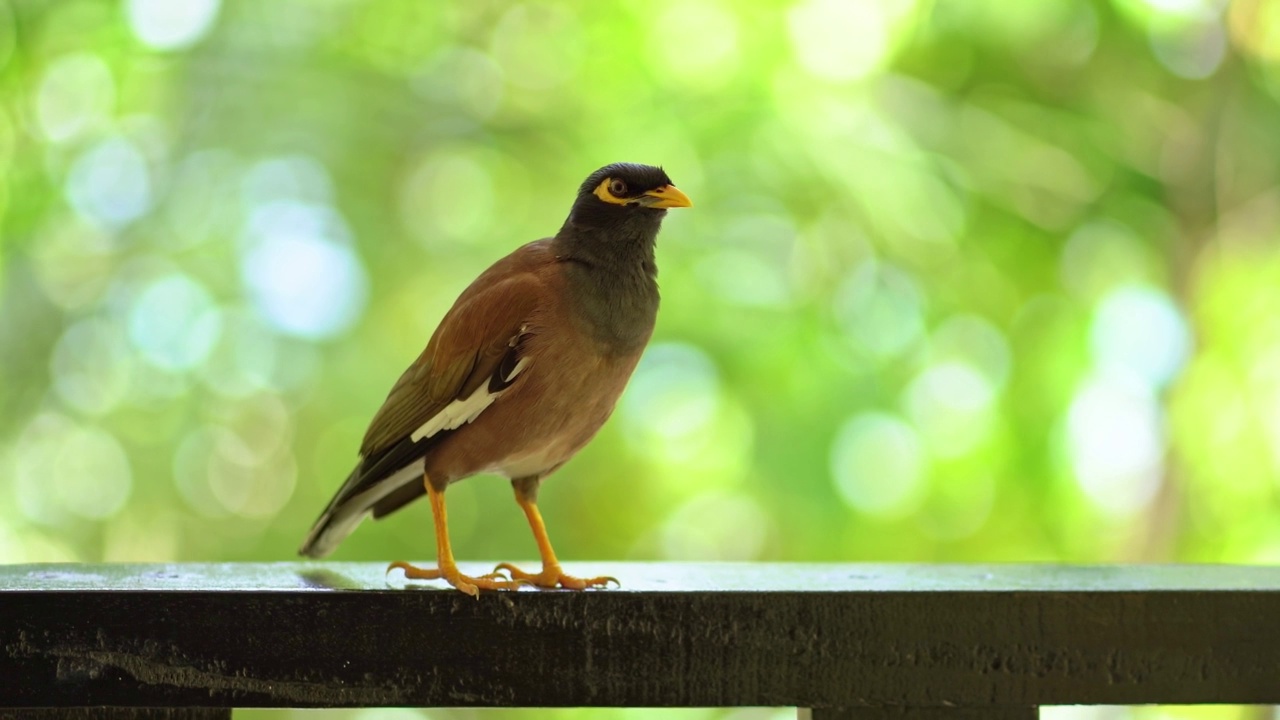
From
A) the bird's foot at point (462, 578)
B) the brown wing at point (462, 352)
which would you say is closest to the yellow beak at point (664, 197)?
the brown wing at point (462, 352)

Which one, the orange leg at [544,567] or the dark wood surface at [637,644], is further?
the orange leg at [544,567]

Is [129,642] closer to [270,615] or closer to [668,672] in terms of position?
[270,615]

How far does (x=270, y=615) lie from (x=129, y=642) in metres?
0.14

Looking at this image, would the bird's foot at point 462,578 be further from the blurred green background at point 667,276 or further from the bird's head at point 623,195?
the blurred green background at point 667,276

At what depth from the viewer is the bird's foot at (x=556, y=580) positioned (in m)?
1.51

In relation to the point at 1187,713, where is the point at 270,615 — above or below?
below

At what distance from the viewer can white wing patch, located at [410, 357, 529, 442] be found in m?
1.69

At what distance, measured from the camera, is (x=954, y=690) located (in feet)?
4.46

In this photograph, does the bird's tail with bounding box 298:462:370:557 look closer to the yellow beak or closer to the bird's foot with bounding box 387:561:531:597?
the bird's foot with bounding box 387:561:531:597

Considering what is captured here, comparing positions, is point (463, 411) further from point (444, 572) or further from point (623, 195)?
point (623, 195)

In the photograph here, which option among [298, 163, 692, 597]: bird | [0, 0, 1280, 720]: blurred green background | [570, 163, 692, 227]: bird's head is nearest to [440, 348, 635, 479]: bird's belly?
[298, 163, 692, 597]: bird

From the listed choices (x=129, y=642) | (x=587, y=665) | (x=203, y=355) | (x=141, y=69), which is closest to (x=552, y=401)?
(x=587, y=665)

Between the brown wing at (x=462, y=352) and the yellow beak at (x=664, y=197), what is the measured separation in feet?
0.67

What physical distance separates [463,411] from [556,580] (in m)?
0.28
